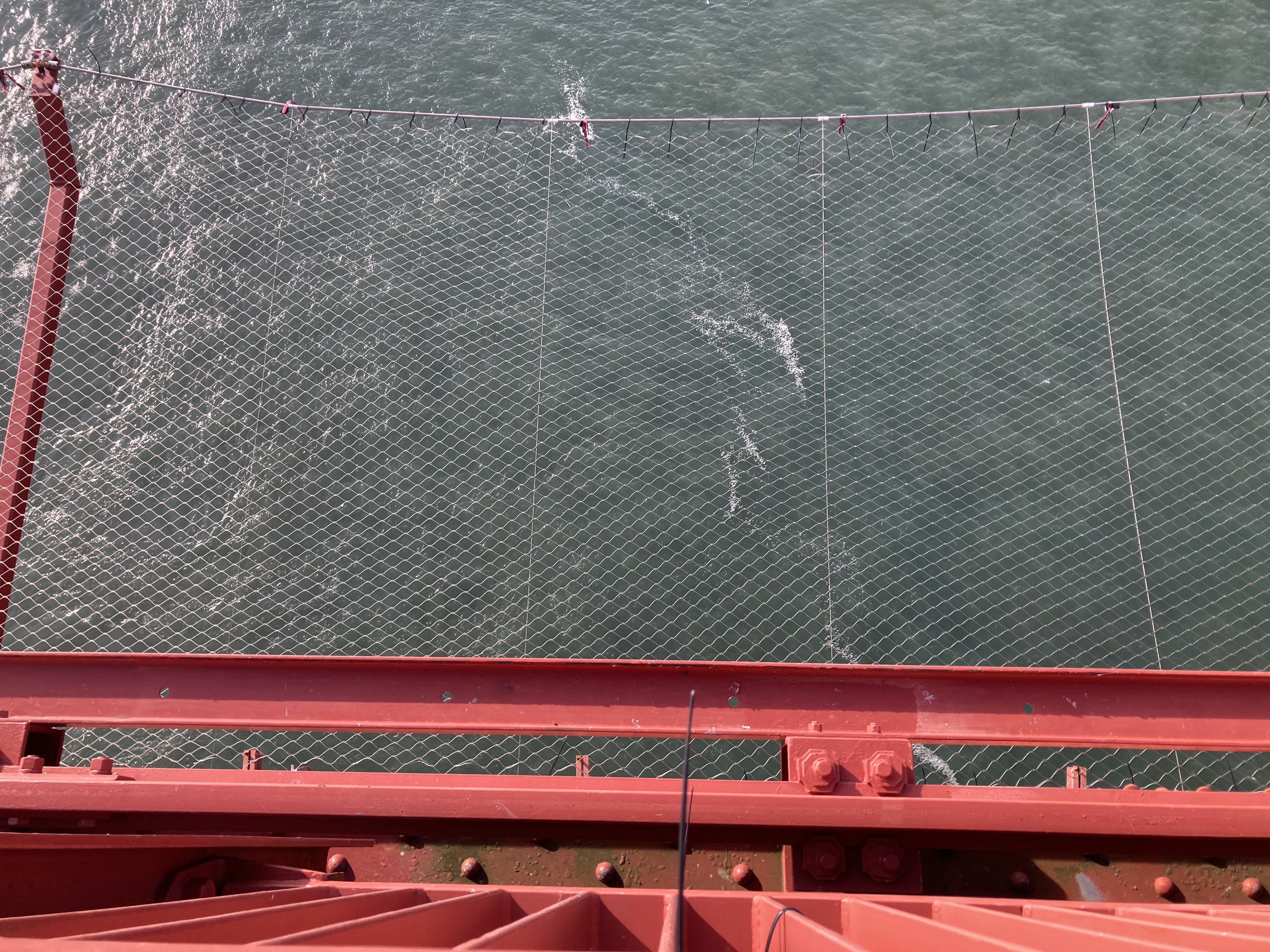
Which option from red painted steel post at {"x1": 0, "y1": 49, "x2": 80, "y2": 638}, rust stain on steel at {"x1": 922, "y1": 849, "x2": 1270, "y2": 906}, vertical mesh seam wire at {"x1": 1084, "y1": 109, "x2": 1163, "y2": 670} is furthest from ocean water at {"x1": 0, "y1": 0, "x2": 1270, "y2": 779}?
rust stain on steel at {"x1": 922, "y1": 849, "x2": 1270, "y2": 906}

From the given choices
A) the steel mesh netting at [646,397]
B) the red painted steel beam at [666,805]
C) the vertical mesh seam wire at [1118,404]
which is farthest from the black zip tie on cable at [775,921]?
the vertical mesh seam wire at [1118,404]

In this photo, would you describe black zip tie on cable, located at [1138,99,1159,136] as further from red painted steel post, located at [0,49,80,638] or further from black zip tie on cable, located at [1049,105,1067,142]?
red painted steel post, located at [0,49,80,638]

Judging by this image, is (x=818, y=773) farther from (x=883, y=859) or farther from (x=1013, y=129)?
(x=1013, y=129)

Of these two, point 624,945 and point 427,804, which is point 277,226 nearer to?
point 427,804

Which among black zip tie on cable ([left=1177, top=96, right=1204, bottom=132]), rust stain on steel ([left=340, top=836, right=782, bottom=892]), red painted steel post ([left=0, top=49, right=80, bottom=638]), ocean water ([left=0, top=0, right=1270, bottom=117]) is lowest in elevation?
rust stain on steel ([left=340, top=836, right=782, bottom=892])

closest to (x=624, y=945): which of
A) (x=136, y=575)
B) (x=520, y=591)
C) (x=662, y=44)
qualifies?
(x=520, y=591)

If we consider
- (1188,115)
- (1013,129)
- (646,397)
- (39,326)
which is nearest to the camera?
(39,326)

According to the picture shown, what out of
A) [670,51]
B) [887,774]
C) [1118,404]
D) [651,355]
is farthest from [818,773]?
[670,51]

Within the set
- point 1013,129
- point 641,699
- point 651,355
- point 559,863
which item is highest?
point 1013,129
